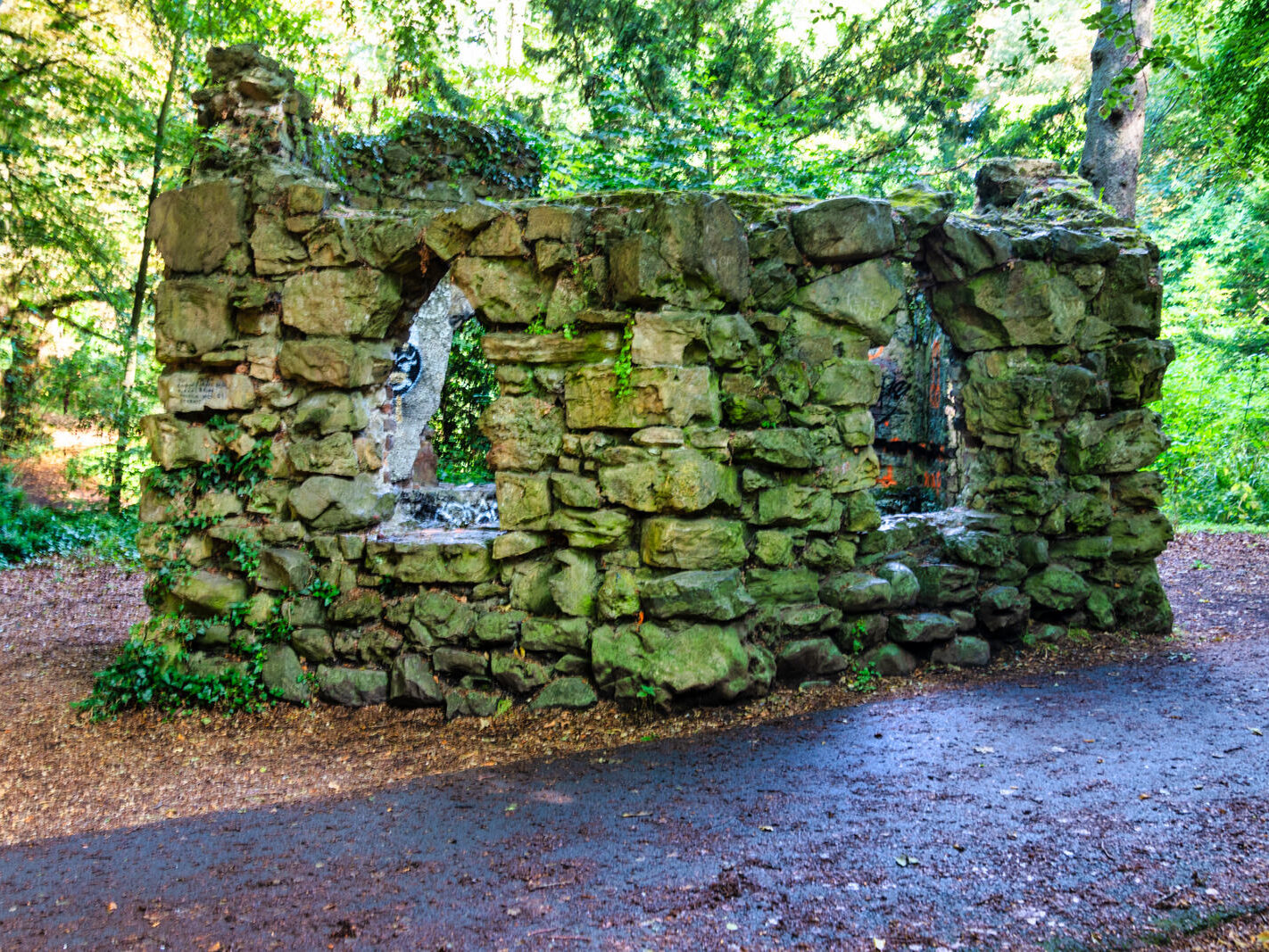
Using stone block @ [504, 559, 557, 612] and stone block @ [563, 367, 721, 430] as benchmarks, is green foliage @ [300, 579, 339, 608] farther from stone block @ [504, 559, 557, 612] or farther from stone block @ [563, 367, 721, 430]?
stone block @ [563, 367, 721, 430]

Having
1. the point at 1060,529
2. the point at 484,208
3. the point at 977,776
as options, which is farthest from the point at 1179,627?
the point at 484,208

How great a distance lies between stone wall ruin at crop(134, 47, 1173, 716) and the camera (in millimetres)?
4688

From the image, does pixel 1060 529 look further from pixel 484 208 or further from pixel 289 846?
pixel 289 846

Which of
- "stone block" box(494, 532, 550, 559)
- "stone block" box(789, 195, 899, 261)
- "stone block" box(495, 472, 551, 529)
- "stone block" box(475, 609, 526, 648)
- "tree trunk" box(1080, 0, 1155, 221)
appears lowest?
"stone block" box(475, 609, 526, 648)

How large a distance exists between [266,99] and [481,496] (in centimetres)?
399

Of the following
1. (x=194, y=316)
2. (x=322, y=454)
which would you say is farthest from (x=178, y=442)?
(x=322, y=454)

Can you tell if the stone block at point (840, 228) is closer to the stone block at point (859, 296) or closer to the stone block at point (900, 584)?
the stone block at point (859, 296)

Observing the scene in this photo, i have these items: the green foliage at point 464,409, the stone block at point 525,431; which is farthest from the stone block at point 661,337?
the green foliage at point 464,409

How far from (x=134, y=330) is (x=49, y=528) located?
262cm

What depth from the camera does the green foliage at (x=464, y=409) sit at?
11.8m

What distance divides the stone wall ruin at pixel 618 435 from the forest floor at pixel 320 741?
179 millimetres

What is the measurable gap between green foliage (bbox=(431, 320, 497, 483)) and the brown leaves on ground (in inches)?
241

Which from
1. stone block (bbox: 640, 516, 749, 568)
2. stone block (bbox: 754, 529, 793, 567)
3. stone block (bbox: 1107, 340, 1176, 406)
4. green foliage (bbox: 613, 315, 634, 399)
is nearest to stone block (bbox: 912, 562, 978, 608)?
stone block (bbox: 754, 529, 793, 567)

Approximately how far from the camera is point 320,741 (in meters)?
4.65
